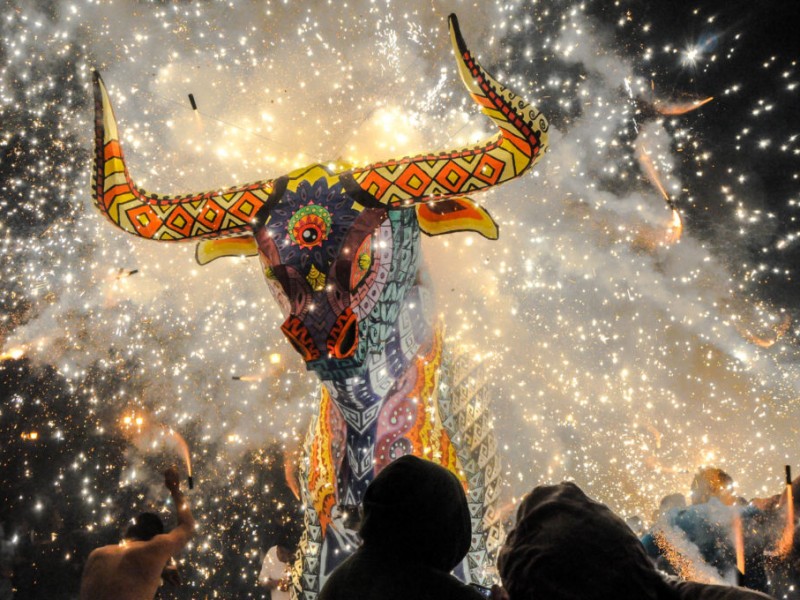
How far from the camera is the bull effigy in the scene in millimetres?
2256

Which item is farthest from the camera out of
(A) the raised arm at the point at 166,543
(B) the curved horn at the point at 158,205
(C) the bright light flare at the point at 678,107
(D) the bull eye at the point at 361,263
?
(C) the bright light flare at the point at 678,107

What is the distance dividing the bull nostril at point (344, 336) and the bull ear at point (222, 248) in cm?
111

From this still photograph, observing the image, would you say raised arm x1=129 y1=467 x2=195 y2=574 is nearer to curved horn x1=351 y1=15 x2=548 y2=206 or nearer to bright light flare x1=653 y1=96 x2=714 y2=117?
curved horn x1=351 y1=15 x2=548 y2=206

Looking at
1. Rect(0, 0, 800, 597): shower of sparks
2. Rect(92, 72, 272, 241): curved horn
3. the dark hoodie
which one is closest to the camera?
the dark hoodie

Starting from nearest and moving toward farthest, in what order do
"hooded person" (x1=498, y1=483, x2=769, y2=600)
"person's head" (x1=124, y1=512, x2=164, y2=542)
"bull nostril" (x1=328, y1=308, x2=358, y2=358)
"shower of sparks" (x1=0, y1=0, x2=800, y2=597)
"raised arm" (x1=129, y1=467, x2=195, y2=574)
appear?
1. "hooded person" (x1=498, y1=483, x2=769, y2=600)
2. "bull nostril" (x1=328, y1=308, x2=358, y2=358)
3. "raised arm" (x1=129, y1=467, x2=195, y2=574)
4. "person's head" (x1=124, y1=512, x2=164, y2=542)
5. "shower of sparks" (x1=0, y1=0, x2=800, y2=597)

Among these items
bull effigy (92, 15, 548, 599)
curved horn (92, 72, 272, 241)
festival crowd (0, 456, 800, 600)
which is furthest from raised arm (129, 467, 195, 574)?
festival crowd (0, 456, 800, 600)

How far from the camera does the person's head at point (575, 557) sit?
39.6 inches

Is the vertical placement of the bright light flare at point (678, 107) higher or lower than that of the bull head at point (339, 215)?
higher

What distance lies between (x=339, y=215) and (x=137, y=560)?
86.8 inches

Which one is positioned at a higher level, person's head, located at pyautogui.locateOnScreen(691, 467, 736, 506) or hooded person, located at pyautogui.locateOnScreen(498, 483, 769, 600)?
hooded person, located at pyautogui.locateOnScreen(498, 483, 769, 600)

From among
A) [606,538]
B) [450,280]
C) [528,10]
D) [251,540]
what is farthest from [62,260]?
[606,538]

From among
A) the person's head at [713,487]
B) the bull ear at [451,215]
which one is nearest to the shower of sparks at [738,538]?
the person's head at [713,487]

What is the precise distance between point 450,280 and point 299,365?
177cm

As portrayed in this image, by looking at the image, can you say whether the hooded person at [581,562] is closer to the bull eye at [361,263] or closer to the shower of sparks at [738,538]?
the bull eye at [361,263]
